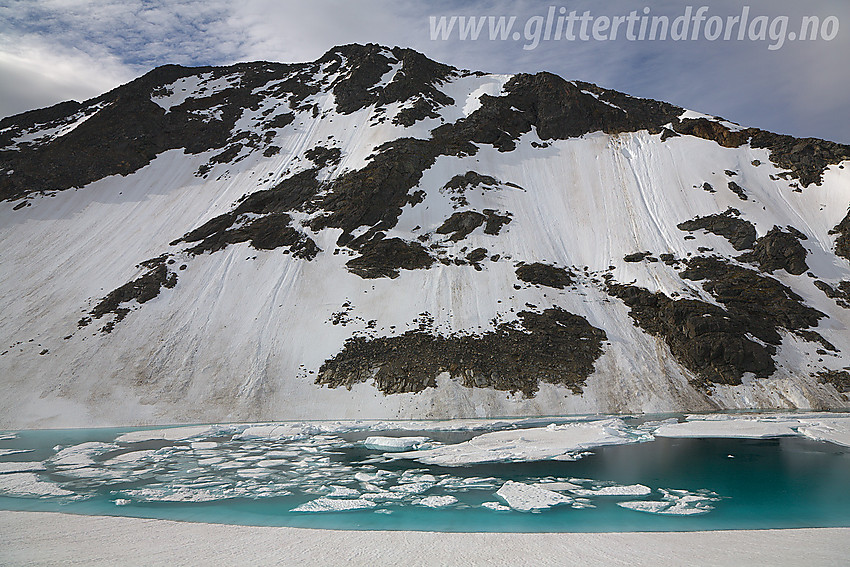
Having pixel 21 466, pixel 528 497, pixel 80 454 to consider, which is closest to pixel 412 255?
pixel 80 454

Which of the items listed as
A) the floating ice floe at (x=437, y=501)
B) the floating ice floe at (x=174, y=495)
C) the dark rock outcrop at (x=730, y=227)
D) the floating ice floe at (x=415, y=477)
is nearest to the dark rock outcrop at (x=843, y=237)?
the dark rock outcrop at (x=730, y=227)

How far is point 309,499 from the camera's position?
49.8ft

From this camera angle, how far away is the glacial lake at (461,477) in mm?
13141

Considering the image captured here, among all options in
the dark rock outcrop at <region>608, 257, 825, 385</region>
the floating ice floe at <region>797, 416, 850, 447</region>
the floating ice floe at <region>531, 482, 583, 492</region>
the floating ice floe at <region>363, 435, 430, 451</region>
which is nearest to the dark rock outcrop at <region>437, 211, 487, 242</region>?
the dark rock outcrop at <region>608, 257, 825, 385</region>

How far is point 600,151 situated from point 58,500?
66.2m

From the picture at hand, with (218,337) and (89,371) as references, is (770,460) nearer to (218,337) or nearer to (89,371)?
(218,337)

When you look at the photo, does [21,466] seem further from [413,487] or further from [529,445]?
[529,445]

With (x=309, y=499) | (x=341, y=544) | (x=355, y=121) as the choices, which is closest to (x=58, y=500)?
(x=309, y=499)

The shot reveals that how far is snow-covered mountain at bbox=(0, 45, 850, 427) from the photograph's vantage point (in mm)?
36938

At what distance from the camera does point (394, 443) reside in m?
23.8

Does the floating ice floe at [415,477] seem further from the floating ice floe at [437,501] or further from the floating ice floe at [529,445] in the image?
the floating ice floe at [437,501]

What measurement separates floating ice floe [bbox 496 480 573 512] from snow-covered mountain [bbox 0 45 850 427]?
19.0 m

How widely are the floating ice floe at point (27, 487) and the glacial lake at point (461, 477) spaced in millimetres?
95

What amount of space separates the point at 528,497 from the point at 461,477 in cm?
342
